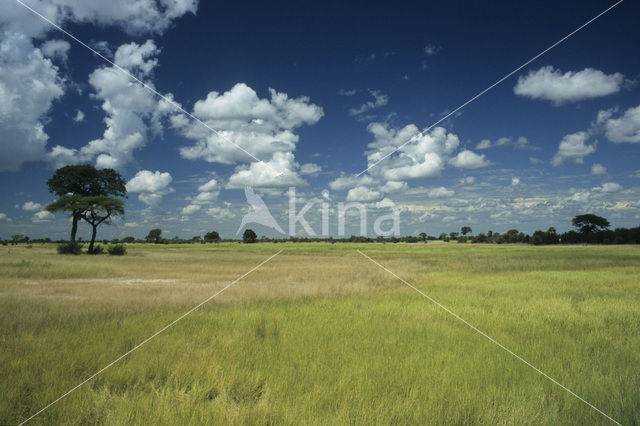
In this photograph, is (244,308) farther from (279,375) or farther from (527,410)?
(527,410)

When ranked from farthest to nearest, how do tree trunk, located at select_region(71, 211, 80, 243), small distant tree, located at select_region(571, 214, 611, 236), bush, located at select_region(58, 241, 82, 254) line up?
small distant tree, located at select_region(571, 214, 611, 236)
tree trunk, located at select_region(71, 211, 80, 243)
bush, located at select_region(58, 241, 82, 254)

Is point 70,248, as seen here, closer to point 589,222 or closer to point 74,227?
point 74,227

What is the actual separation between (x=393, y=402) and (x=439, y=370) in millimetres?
1782

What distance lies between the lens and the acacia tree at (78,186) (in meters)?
43.8

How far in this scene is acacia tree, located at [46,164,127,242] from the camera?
4381 cm

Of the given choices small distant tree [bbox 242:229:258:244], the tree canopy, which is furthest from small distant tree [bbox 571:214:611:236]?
small distant tree [bbox 242:229:258:244]

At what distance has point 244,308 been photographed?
12312 millimetres

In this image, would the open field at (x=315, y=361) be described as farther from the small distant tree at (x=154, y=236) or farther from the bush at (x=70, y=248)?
the small distant tree at (x=154, y=236)

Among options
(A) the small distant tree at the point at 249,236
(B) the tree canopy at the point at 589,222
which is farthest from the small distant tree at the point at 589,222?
(A) the small distant tree at the point at 249,236

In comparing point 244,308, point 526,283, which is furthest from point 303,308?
point 526,283

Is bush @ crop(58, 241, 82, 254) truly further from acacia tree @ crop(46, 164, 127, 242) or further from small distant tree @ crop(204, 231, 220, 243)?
small distant tree @ crop(204, 231, 220, 243)

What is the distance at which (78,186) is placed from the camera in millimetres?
49562

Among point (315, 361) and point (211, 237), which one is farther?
point (211, 237)

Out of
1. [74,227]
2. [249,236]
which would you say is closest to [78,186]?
[74,227]
